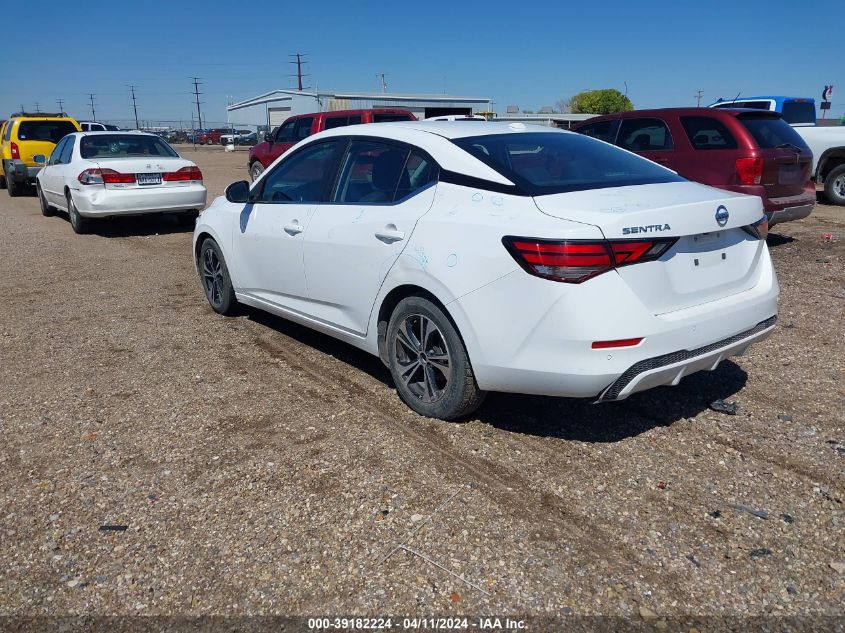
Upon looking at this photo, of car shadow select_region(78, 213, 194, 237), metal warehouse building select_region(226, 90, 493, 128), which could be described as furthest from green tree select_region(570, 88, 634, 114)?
car shadow select_region(78, 213, 194, 237)

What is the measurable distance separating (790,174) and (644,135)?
1891mm

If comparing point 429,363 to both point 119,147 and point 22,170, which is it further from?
point 22,170

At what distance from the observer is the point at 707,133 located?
8.66 metres

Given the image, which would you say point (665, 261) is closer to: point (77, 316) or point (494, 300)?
point (494, 300)

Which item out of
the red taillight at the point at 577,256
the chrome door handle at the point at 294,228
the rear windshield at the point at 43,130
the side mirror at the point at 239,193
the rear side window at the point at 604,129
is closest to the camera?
the red taillight at the point at 577,256

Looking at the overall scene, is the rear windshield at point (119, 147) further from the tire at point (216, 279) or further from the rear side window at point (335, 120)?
the tire at point (216, 279)

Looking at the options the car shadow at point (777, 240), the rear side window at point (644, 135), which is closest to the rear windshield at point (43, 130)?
the rear side window at point (644, 135)

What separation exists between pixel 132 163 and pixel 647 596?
1017cm

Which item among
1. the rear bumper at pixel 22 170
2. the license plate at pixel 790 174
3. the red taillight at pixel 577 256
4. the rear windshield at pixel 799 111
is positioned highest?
the rear windshield at pixel 799 111

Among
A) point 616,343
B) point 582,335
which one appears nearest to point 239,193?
point 582,335

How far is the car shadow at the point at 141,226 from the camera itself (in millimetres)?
11664

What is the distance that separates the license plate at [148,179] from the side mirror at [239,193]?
5.87 metres

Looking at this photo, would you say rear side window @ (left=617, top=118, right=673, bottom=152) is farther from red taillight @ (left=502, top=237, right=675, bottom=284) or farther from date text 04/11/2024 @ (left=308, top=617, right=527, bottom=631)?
date text 04/11/2024 @ (left=308, top=617, right=527, bottom=631)

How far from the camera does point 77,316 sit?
653 centimetres
